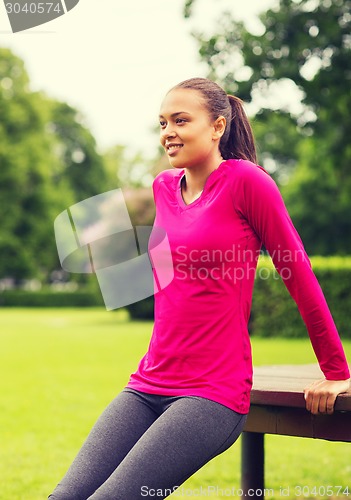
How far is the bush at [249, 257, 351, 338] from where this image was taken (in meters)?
20.4

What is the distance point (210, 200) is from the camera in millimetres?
2615

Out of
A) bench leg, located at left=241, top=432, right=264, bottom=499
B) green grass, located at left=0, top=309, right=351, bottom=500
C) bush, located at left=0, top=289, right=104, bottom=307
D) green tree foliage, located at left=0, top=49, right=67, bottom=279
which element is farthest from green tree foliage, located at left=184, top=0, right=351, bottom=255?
bush, located at left=0, top=289, right=104, bottom=307

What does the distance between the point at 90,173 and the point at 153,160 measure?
17.3ft

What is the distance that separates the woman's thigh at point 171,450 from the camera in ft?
7.64

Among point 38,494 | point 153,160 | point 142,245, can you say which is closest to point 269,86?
point 38,494

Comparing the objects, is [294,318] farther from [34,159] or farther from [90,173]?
[90,173]

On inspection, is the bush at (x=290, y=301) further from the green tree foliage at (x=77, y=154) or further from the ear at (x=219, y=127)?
the green tree foliage at (x=77, y=154)

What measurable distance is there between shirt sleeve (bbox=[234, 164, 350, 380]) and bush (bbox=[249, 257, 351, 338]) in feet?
57.7

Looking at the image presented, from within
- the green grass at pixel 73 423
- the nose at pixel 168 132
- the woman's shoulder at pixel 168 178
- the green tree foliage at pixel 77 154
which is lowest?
the green tree foliage at pixel 77 154

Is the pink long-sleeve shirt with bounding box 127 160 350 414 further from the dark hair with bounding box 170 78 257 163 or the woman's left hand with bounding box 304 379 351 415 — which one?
the dark hair with bounding box 170 78 257 163

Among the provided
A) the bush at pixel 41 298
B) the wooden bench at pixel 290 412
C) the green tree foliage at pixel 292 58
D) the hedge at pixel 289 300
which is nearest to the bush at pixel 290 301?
the hedge at pixel 289 300

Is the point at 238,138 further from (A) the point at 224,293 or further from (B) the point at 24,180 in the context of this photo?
(B) the point at 24,180

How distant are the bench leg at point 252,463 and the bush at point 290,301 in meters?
16.3

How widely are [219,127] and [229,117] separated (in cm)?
8
